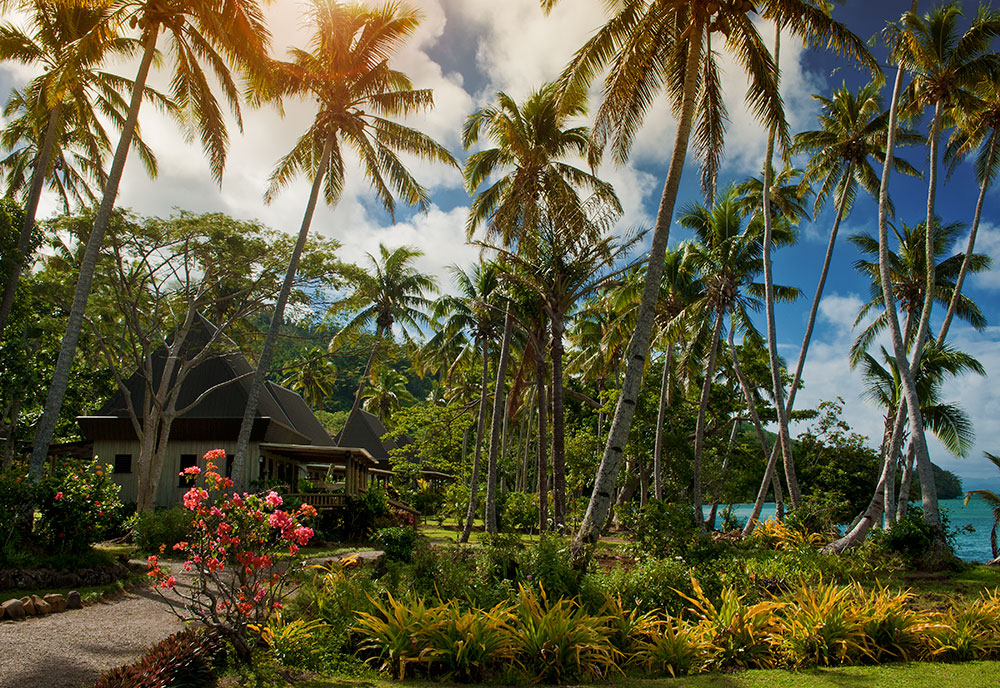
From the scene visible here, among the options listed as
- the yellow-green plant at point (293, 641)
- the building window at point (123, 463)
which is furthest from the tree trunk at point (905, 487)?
the building window at point (123, 463)

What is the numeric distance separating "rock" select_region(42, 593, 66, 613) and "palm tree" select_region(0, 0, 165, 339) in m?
10.0

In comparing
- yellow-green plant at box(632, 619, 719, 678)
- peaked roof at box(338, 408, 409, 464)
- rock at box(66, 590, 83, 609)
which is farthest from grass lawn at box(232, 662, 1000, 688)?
peaked roof at box(338, 408, 409, 464)

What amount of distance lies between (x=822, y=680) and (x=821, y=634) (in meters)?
1.01

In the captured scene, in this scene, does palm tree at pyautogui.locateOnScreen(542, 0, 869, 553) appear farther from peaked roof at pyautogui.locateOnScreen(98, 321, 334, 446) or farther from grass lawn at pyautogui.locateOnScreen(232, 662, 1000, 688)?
peaked roof at pyautogui.locateOnScreen(98, 321, 334, 446)

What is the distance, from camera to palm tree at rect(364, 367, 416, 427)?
47094 millimetres

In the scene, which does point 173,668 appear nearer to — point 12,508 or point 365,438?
point 12,508

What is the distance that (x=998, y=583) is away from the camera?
12641 mm

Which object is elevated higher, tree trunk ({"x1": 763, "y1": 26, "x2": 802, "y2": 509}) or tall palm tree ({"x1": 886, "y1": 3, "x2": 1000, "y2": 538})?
tall palm tree ({"x1": 886, "y1": 3, "x2": 1000, "y2": 538})

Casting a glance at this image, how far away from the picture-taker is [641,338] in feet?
34.4

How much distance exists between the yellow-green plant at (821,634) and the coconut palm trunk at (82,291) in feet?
42.8

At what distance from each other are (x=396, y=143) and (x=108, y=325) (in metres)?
12.1

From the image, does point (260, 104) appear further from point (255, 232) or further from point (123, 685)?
point (123, 685)

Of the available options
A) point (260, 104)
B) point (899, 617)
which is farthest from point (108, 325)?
point (899, 617)

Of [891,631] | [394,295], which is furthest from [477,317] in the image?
[891,631]
